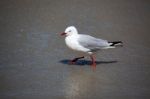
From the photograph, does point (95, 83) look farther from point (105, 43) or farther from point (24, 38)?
point (24, 38)

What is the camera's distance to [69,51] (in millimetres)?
8461

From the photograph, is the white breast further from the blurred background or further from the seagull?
the blurred background

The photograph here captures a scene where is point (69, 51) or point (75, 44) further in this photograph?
point (69, 51)

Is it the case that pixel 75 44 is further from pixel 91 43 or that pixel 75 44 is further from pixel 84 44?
pixel 91 43

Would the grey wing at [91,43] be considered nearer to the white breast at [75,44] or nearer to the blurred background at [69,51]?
the white breast at [75,44]

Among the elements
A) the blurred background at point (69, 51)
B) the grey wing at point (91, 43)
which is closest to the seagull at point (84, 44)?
the grey wing at point (91, 43)

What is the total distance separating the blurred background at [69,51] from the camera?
6707 mm

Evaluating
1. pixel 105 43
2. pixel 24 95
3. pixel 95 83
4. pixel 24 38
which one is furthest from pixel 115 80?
pixel 24 38

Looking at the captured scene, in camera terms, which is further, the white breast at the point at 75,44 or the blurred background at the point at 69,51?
the white breast at the point at 75,44

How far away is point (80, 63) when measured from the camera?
26.1 ft

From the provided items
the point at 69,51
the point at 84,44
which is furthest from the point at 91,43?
the point at 69,51

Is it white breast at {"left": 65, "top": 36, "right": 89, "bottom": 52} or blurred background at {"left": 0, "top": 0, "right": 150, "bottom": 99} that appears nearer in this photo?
blurred background at {"left": 0, "top": 0, "right": 150, "bottom": 99}

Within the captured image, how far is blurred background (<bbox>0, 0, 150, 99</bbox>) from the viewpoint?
6707mm

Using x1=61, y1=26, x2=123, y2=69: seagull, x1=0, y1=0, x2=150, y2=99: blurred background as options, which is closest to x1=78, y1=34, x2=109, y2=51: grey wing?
x1=61, y1=26, x2=123, y2=69: seagull
